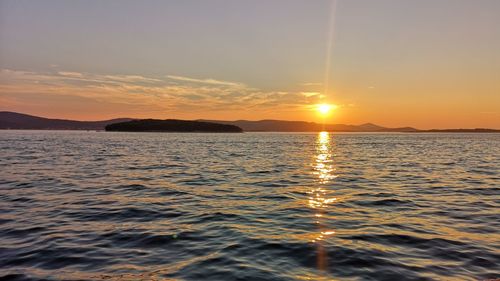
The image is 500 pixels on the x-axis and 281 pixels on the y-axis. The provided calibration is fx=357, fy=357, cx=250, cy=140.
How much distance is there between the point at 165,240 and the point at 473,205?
15.7 meters

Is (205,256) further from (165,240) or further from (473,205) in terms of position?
(473,205)

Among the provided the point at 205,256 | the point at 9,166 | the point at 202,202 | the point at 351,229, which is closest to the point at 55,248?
the point at 205,256

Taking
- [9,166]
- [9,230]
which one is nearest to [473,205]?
[9,230]

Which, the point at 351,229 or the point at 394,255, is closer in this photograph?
the point at 394,255

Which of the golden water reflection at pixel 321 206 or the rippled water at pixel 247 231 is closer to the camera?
the rippled water at pixel 247 231

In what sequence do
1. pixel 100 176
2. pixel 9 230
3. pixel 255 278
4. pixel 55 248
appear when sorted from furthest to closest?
1. pixel 100 176
2. pixel 9 230
3. pixel 55 248
4. pixel 255 278

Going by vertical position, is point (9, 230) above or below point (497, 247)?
below

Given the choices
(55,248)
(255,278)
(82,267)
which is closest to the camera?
(255,278)

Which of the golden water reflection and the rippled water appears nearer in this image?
the rippled water

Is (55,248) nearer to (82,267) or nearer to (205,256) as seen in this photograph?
(82,267)

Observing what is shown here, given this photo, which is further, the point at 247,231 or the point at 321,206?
the point at 321,206

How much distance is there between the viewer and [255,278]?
29.5ft

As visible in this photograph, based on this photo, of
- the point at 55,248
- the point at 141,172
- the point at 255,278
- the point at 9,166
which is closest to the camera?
the point at 255,278

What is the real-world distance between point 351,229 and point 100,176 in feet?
73.1
